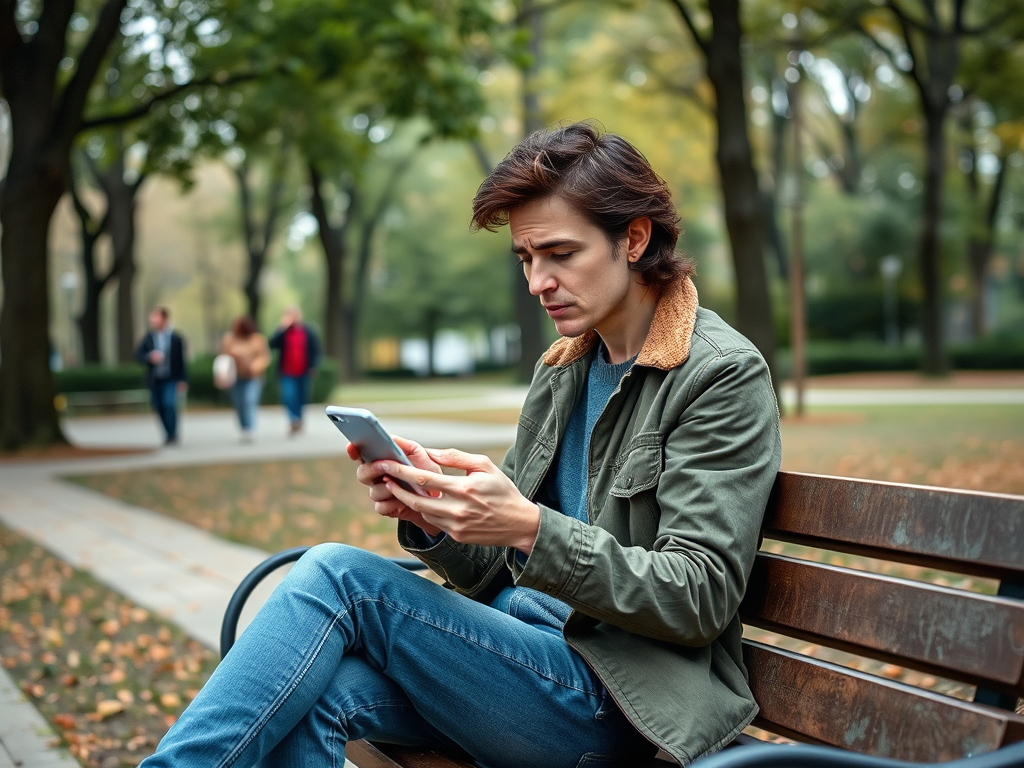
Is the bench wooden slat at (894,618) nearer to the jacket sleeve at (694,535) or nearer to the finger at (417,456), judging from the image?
the jacket sleeve at (694,535)

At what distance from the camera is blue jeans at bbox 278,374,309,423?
54.5ft

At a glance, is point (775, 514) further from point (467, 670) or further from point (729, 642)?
point (467, 670)

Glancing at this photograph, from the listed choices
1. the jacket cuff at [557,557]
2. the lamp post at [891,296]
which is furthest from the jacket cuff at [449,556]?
the lamp post at [891,296]

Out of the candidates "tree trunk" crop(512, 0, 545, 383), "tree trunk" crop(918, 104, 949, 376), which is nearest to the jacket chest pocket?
"tree trunk" crop(512, 0, 545, 383)

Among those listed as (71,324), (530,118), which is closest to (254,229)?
(530,118)

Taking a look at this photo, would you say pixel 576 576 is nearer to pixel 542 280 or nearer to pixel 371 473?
pixel 371 473

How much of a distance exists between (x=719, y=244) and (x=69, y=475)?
123 feet

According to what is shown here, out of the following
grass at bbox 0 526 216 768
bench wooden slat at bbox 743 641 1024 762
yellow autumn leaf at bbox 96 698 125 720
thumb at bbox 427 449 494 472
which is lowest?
grass at bbox 0 526 216 768

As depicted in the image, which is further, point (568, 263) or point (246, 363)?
point (246, 363)

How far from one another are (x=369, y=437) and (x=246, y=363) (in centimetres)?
1442

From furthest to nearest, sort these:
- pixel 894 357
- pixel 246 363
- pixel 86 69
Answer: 1. pixel 894 357
2. pixel 246 363
3. pixel 86 69

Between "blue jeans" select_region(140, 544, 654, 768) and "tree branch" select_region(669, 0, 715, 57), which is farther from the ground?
"tree branch" select_region(669, 0, 715, 57)

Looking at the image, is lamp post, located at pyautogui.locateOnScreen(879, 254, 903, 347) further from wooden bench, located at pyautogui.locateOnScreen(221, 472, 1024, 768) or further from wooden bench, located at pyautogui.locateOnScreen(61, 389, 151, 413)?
wooden bench, located at pyautogui.locateOnScreen(221, 472, 1024, 768)

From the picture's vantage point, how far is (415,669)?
224 centimetres
